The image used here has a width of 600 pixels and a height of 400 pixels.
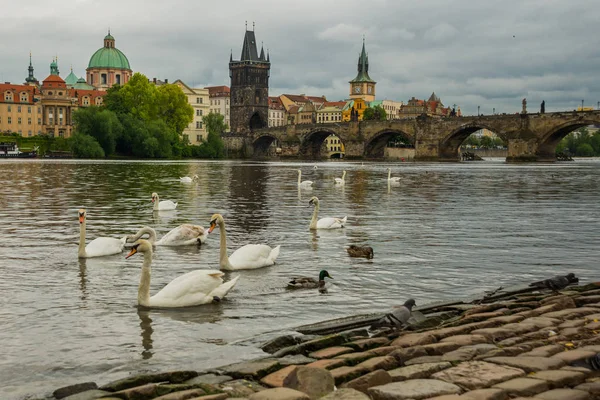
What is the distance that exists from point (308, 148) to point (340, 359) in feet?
418

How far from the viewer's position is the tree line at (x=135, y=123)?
80.3 m

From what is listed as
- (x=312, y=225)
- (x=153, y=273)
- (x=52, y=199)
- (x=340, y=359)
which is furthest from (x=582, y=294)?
(x=52, y=199)

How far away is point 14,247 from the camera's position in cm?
1239

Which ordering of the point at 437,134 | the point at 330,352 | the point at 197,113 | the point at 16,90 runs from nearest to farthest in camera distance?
1. the point at 330,352
2. the point at 437,134
3. the point at 16,90
4. the point at 197,113

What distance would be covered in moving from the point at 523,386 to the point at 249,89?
155 meters

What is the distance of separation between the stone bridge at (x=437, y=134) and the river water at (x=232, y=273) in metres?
69.9

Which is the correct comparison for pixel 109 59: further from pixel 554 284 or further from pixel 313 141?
pixel 554 284

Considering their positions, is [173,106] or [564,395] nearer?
[564,395]

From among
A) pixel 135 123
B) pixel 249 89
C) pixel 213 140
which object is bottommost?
pixel 213 140

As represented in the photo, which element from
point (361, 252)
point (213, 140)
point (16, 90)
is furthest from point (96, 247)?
point (16, 90)

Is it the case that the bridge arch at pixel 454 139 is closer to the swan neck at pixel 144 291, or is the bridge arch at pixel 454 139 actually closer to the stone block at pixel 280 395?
the swan neck at pixel 144 291

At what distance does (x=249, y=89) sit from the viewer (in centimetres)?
15688

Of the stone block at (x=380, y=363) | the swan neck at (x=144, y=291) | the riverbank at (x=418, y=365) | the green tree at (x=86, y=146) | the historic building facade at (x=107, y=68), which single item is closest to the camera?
the riverbank at (x=418, y=365)

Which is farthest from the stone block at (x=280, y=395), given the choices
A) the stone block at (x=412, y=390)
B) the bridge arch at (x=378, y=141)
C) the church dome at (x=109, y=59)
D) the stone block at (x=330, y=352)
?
the church dome at (x=109, y=59)
